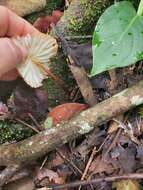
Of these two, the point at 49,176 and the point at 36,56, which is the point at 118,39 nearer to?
the point at 36,56

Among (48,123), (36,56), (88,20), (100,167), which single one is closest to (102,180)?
(100,167)

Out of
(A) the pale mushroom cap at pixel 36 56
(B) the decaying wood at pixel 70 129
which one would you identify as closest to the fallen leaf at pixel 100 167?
(B) the decaying wood at pixel 70 129

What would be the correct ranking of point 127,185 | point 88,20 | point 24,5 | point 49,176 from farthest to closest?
1. point 24,5
2. point 88,20
3. point 49,176
4. point 127,185

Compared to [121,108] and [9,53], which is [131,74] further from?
[9,53]

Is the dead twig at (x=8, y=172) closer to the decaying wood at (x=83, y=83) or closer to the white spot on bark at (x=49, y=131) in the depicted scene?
the white spot on bark at (x=49, y=131)

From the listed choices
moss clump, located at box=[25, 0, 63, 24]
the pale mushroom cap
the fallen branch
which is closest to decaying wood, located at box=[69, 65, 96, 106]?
the pale mushroom cap

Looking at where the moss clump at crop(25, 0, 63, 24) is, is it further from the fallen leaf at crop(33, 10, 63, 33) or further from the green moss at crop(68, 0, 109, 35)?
the green moss at crop(68, 0, 109, 35)
